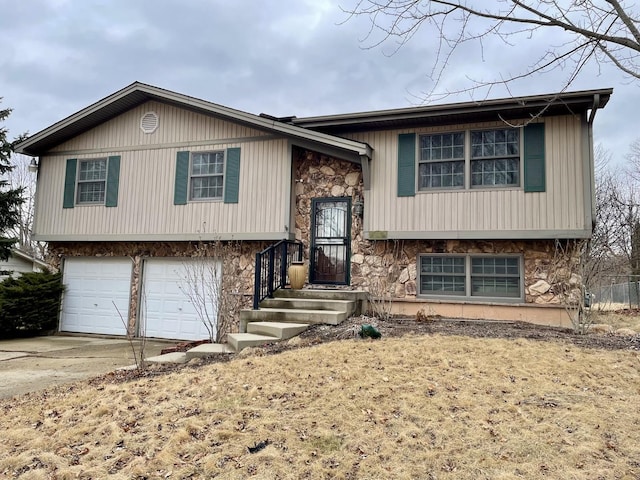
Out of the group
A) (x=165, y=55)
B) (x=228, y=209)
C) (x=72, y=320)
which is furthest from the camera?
(x=165, y=55)

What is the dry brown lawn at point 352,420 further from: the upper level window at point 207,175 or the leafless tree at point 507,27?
the upper level window at point 207,175

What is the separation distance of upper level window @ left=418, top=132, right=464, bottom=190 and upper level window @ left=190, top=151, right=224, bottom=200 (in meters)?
4.27

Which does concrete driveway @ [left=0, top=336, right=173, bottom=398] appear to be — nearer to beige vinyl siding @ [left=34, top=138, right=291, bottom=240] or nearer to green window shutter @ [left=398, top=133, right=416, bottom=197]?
beige vinyl siding @ [left=34, top=138, right=291, bottom=240]

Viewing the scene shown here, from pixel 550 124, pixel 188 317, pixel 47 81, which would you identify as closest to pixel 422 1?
pixel 550 124

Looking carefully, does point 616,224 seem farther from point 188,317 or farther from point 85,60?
point 85,60

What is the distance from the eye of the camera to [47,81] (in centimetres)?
2278

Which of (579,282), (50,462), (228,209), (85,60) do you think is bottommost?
(50,462)

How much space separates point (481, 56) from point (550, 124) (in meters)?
3.35

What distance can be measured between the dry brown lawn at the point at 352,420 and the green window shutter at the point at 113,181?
6.21 m

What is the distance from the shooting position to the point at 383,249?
9.03 m

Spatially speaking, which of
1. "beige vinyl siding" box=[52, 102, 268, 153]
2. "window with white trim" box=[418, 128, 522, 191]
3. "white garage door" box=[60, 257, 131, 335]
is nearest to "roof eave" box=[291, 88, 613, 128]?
"window with white trim" box=[418, 128, 522, 191]

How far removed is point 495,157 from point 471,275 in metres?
2.21

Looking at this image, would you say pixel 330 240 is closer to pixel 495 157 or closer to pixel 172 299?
pixel 495 157

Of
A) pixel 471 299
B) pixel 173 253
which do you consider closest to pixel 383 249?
pixel 471 299
